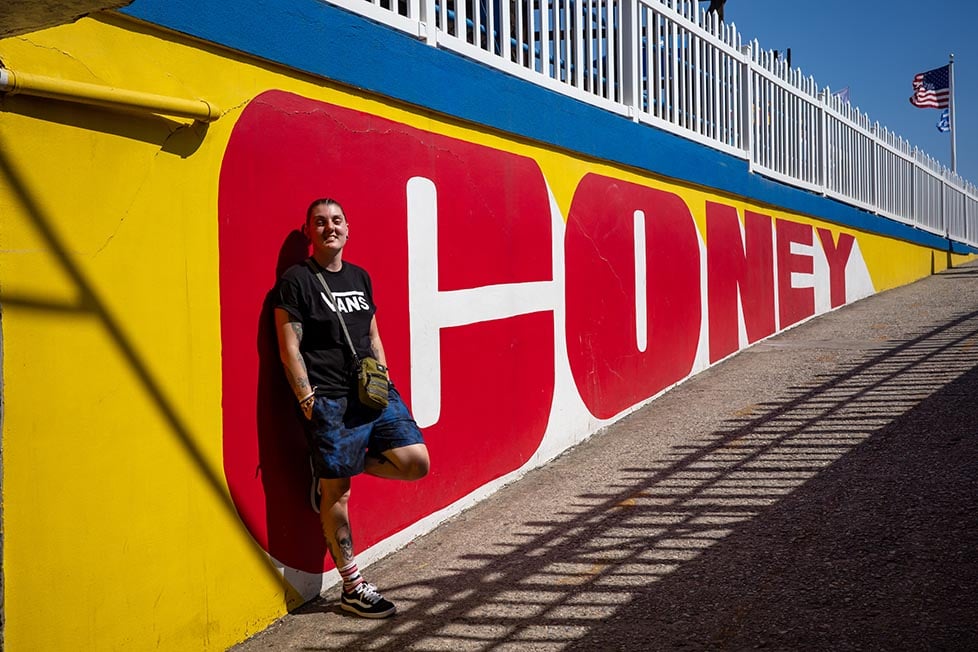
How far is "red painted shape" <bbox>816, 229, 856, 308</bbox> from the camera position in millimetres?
12250

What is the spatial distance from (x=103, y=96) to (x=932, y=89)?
90.3 ft

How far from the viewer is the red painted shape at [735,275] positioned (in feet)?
29.5

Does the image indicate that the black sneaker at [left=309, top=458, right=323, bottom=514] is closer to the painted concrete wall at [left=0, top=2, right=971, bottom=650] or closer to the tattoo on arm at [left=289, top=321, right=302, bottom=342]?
Answer: the painted concrete wall at [left=0, top=2, right=971, bottom=650]

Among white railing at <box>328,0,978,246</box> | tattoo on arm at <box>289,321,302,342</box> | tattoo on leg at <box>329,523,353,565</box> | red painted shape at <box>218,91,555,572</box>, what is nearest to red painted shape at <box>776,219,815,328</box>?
white railing at <box>328,0,978,246</box>

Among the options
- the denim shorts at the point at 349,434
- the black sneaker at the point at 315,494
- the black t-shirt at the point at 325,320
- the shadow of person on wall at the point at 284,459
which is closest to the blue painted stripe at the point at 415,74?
the shadow of person on wall at the point at 284,459

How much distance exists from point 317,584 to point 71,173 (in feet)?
6.57

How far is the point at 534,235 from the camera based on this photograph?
609cm

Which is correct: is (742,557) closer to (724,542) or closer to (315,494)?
(724,542)

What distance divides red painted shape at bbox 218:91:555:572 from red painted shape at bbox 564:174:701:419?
48cm

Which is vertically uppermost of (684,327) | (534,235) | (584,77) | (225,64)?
(584,77)

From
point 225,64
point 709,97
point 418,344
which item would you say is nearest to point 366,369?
point 418,344

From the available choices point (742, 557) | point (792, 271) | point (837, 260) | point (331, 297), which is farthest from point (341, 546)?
point (837, 260)

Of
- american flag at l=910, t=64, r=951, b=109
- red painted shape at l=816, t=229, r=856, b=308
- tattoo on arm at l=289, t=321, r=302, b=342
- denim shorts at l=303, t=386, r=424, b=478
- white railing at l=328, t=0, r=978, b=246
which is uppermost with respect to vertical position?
american flag at l=910, t=64, r=951, b=109

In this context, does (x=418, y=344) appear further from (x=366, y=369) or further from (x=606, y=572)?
(x=606, y=572)
